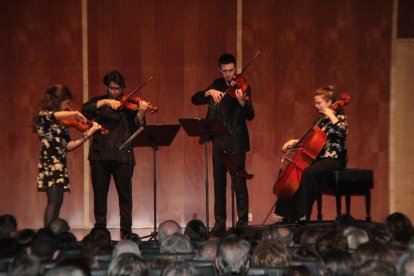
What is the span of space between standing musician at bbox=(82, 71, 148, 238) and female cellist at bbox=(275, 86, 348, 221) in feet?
5.63

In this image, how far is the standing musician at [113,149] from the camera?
21.5 feet

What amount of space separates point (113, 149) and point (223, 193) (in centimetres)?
126

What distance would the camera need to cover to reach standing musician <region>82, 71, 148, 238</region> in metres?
6.55

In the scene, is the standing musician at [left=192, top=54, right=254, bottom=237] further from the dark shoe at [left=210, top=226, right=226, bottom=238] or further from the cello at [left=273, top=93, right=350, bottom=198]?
the cello at [left=273, top=93, right=350, bottom=198]

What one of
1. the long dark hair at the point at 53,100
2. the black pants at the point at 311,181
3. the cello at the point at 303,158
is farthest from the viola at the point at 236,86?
the long dark hair at the point at 53,100

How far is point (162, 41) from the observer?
7984 mm

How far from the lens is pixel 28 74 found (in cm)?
791

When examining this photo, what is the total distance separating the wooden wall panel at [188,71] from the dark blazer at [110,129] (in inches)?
52.4

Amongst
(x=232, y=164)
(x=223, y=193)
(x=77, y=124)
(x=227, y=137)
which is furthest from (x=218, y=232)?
(x=77, y=124)

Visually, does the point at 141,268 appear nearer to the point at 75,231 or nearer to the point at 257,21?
the point at 75,231

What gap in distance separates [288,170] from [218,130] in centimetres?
104

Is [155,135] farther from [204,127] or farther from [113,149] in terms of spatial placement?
[113,149]

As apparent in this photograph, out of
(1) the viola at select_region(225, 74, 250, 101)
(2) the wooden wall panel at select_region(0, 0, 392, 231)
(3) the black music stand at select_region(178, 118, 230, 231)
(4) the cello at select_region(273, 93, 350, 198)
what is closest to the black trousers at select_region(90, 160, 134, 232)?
(3) the black music stand at select_region(178, 118, 230, 231)

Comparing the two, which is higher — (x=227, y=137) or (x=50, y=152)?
(x=227, y=137)
